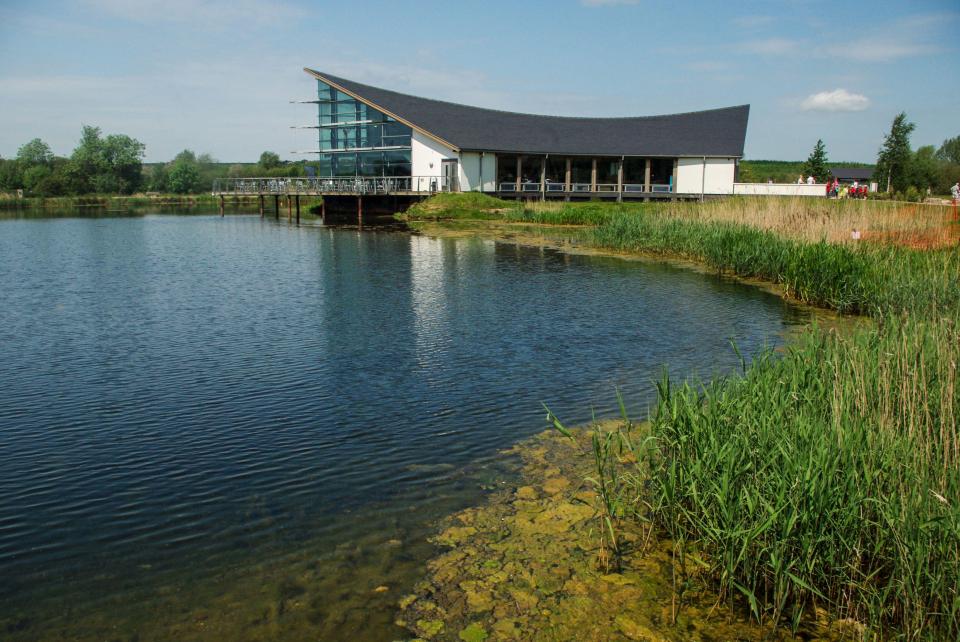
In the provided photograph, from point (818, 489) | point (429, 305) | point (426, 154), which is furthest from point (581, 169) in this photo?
point (818, 489)

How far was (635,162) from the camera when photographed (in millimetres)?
52188

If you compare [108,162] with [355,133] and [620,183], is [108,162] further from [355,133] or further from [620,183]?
[620,183]

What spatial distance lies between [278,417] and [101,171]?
98.5 metres

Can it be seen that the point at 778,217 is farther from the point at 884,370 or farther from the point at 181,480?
the point at 181,480

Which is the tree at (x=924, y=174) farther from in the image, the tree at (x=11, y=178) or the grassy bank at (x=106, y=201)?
the tree at (x=11, y=178)

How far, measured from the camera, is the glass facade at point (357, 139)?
4853cm

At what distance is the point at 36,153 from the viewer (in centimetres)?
10356

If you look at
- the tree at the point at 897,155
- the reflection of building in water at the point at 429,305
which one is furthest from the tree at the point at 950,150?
the reflection of building in water at the point at 429,305

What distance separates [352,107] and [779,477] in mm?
48770

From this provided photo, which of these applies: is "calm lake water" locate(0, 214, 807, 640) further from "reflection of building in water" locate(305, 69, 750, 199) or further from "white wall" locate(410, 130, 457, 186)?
"reflection of building in water" locate(305, 69, 750, 199)

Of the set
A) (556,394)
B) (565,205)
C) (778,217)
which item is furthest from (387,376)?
(565,205)

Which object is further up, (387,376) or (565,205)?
(565,205)

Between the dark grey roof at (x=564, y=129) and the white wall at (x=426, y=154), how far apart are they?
28.7 inches

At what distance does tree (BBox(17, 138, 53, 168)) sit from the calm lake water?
96.6m
